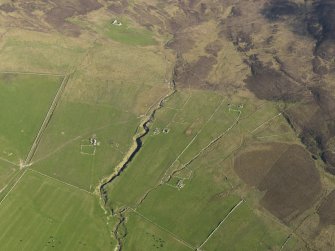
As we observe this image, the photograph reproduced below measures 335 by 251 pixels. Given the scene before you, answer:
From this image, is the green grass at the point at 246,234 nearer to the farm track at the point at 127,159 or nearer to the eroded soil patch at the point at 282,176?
the eroded soil patch at the point at 282,176

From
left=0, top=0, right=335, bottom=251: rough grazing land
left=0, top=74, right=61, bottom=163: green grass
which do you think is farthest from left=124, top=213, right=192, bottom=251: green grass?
left=0, top=74, right=61, bottom=163: green grass

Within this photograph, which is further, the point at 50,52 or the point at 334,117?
the point at 50,52

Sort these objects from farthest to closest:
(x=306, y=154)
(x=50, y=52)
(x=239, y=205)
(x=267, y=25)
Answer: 1. (x=267, y=25)
2. (x=50, y=52)
3. (x=306, y=154)
4. (x=239, y=205)

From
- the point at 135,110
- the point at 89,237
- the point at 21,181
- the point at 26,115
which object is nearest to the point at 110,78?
the point at 135,110

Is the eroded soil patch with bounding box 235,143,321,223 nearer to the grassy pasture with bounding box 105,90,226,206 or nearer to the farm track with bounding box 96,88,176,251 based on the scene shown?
the grassy pasture with bounding box 105,90,226,206

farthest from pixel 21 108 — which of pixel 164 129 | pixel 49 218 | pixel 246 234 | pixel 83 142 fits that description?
pixel 246 234

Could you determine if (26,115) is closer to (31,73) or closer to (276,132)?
(31,73)

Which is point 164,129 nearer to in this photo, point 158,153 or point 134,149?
point 158,153

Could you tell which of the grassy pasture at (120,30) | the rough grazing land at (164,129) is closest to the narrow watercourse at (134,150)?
the rough grazing land at (164,129)
